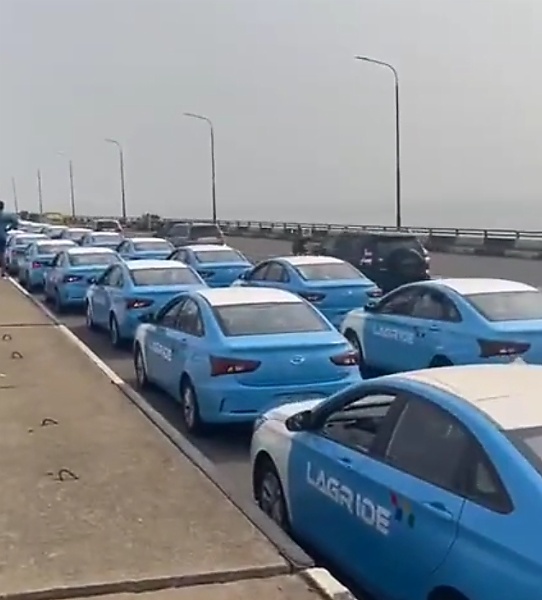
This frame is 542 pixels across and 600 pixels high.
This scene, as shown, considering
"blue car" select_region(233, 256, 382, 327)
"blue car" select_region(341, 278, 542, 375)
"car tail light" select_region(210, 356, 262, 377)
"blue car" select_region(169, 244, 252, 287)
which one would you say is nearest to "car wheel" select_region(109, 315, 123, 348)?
"blue car" select_region(233, 256, 382, 327)

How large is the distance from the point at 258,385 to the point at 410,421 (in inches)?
176

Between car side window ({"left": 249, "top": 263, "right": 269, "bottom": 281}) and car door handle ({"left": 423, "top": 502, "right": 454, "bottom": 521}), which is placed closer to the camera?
car door handle ({"left": 423, "top": 502, "right": 454, "bottom": 521})

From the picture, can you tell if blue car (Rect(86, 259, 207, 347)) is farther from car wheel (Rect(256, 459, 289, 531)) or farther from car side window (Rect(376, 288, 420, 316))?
car wheel (Rect(256, 459, 289, 531))

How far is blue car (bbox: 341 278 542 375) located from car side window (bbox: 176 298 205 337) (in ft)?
9.19

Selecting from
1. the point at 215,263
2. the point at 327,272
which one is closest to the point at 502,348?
the point at 327,272

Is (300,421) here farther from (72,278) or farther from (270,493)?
(72,278)

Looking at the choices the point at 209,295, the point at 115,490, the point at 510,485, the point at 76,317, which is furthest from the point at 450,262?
the point at 510,485

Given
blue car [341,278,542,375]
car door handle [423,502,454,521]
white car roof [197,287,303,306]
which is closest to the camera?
car door handle [423,502,454,521]

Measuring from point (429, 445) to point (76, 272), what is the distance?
62.1 feet

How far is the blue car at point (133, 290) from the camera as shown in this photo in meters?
17.2

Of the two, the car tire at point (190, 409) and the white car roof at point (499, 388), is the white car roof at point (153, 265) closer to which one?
the car tire at point (190, 409)

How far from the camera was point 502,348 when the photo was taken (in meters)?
11.4

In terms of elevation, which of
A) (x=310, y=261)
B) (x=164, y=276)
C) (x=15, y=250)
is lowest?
(x=15, y=250)

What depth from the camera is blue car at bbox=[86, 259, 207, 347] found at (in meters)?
17.2
